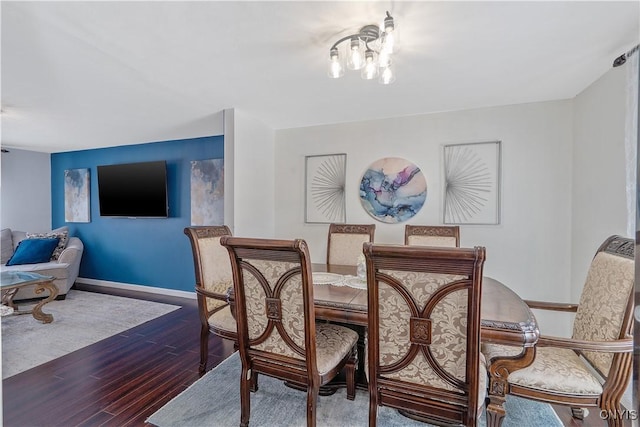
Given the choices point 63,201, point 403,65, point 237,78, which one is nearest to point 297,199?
point 237,78

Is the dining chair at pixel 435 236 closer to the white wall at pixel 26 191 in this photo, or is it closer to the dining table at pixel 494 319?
the dining table at pixel 494 319

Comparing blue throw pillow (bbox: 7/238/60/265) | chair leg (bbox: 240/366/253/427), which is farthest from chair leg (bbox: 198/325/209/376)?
blue throw pillow (bbox: 7/238/60/265)

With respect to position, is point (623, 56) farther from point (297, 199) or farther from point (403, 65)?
point (297, 199)

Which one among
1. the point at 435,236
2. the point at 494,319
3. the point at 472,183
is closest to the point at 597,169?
the point at 472,183

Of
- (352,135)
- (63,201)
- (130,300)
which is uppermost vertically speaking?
(352,135)

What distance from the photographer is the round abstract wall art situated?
3.29 metres

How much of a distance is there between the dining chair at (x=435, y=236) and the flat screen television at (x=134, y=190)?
3.52m

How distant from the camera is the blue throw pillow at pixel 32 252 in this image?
14.2ft

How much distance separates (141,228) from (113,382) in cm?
301

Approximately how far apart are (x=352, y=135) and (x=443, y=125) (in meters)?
1.00

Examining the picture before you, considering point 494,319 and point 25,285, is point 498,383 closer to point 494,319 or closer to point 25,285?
point 494,319

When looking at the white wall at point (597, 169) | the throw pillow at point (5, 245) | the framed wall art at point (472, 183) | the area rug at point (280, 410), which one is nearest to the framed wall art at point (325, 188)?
the framed wall art at point (472, 183)

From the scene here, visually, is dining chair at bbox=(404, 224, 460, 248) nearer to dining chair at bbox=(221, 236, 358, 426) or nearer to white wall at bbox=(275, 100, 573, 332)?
white wall at bbox=(275, 100, 573, 332)

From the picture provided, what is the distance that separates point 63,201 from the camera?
537cm
